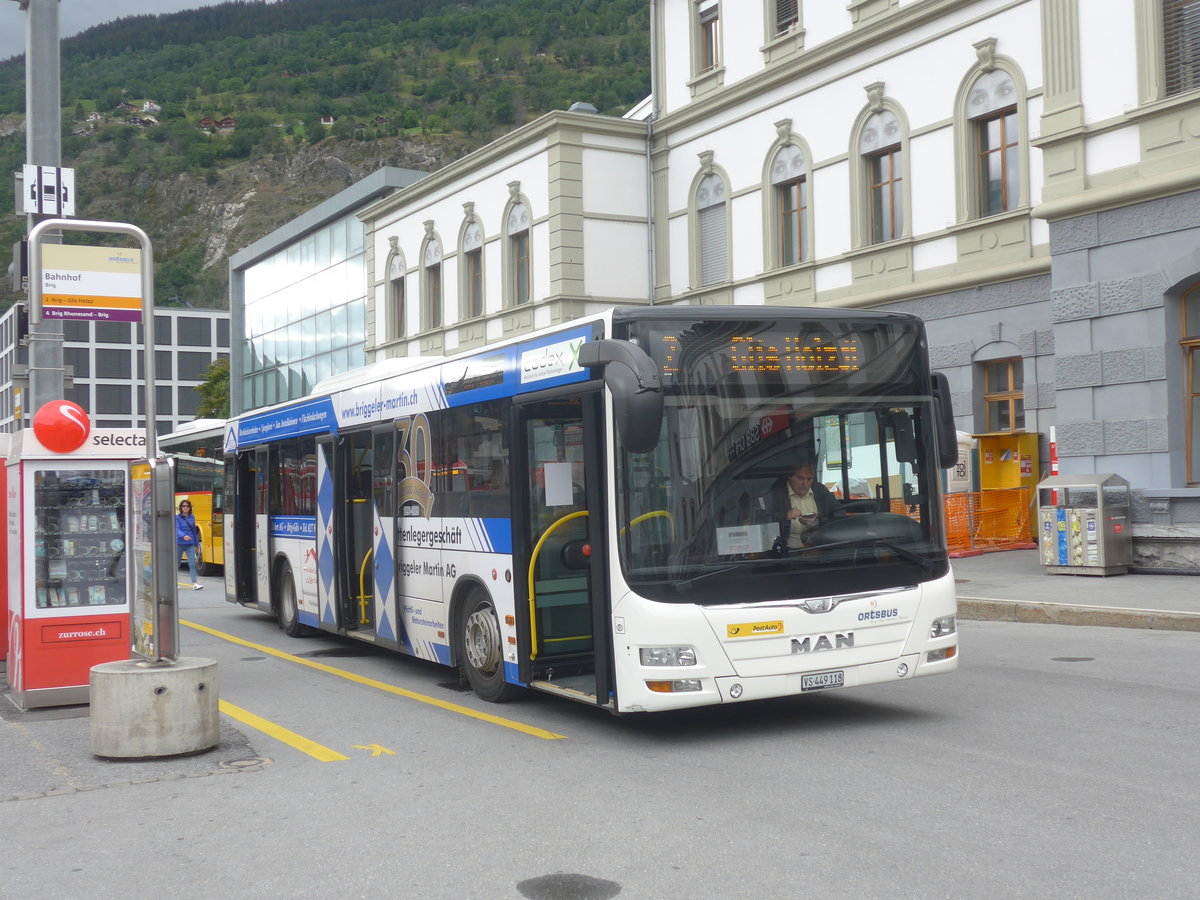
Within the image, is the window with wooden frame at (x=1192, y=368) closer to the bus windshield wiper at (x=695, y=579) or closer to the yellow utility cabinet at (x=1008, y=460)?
the yellow utility cabinet at (x=1008, y=460)

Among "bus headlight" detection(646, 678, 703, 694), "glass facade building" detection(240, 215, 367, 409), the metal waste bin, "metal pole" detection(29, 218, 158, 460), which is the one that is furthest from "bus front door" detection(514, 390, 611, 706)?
"glass facade building" detection(240, 215, 367, 409)

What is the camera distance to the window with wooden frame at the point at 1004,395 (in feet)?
67.5

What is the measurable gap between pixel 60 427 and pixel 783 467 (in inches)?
218

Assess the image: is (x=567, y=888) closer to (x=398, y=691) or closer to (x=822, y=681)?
(x=822, y=681)

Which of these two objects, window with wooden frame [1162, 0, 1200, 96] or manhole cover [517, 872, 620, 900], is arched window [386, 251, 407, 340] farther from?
manhole cover [517, 872, 620, 900]

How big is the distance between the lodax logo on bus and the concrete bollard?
284 cm

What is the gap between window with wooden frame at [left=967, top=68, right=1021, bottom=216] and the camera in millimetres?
20156

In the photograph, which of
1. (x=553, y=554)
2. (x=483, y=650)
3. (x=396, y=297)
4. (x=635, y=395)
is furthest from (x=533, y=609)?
(x=396, y=297)

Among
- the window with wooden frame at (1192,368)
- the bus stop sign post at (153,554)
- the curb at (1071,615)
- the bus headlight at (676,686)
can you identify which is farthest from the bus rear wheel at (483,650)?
the window with wooden frame at (1192,368)

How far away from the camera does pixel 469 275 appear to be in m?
33.6

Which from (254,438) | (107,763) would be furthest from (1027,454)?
(107,763)

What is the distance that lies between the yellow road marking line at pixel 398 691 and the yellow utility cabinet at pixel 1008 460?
40.5 ft

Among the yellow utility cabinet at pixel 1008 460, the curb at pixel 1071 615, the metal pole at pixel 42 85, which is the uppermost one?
the metal pole at pixel 42 85

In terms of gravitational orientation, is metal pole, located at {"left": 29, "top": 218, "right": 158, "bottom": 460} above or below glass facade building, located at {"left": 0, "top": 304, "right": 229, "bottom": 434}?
below
